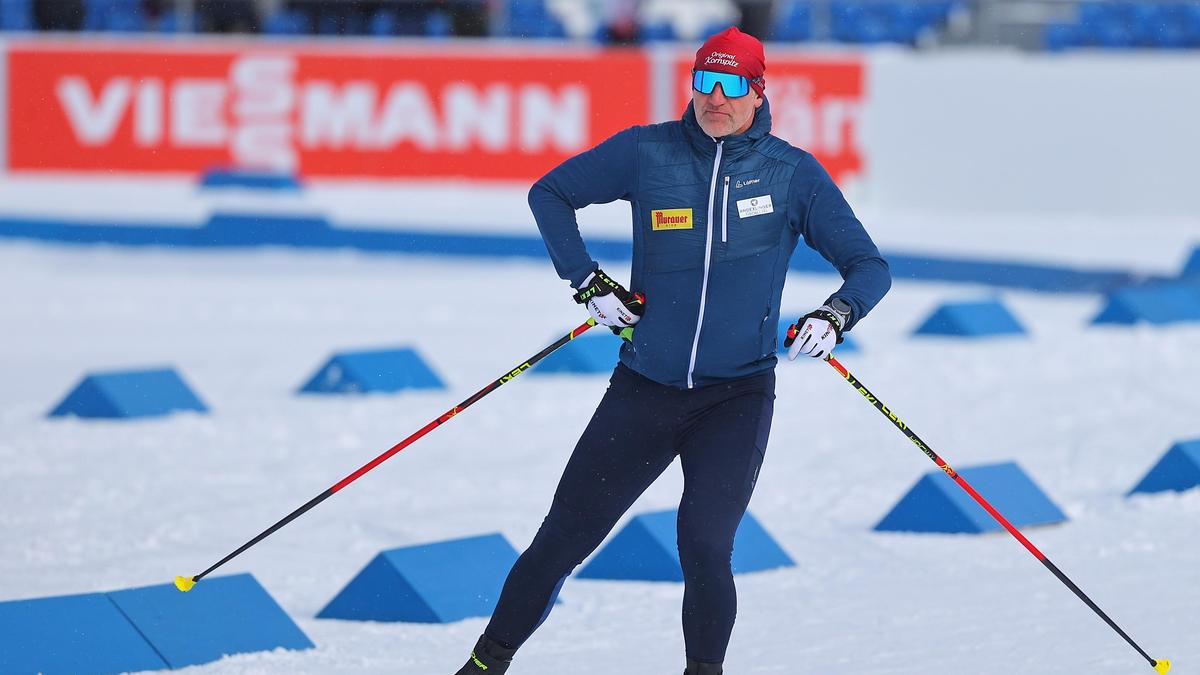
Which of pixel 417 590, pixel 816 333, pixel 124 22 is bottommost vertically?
pixel 124 22

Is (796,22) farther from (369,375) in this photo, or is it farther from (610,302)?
(610,302)

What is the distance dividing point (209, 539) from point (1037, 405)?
12.6 ft

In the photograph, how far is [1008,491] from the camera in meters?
5.97

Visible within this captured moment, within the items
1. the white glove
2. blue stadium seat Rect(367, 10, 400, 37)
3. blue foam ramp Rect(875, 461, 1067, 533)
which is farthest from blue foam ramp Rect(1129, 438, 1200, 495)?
blue stadium seat Rect(367, 10, 400, 37)

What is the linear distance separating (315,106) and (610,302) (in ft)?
44.5

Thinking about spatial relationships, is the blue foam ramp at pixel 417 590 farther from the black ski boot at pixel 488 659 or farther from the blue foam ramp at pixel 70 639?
the black ski boot at pixel 488 659

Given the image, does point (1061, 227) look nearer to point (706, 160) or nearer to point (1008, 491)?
point (1008, 491)

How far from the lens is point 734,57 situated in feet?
12.5

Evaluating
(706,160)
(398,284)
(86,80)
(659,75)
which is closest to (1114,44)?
(659,75)

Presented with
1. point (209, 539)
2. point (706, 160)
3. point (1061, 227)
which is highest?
point (706, 160)

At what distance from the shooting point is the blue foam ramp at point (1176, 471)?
20.6ft

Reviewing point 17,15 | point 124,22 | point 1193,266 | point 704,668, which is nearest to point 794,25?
point 1193,266

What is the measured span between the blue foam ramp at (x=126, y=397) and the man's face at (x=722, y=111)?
4.25m

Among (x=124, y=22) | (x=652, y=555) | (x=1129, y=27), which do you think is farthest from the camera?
(x=124, y=22)
